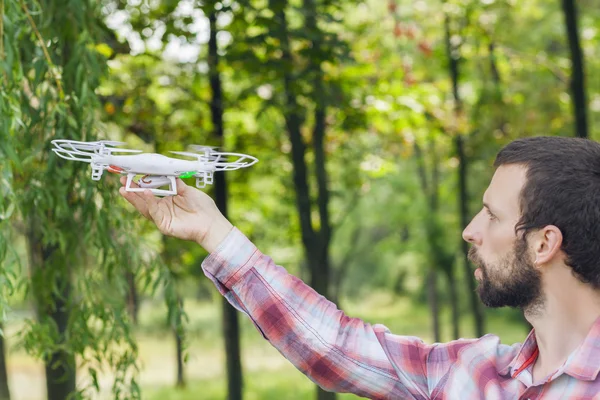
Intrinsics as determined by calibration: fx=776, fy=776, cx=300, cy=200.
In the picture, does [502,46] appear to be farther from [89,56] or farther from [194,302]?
[194,302]

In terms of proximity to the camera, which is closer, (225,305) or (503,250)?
(503,250)

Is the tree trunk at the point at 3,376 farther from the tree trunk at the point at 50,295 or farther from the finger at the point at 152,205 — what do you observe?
the finger at the point at 152,205

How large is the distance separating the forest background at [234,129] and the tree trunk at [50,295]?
15 millimetres

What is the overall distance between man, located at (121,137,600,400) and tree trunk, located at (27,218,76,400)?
65.9 inches

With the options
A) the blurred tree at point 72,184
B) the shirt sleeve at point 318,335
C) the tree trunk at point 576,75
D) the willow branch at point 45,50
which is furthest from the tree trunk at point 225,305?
the shirt sleeve at point 318,335

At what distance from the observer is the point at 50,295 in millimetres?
3689

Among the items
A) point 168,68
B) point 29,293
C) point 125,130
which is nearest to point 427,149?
point 168,68

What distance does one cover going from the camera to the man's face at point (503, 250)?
1.66m

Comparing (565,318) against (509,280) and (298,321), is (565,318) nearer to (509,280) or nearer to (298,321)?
(509,280)

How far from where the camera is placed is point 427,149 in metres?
14.5

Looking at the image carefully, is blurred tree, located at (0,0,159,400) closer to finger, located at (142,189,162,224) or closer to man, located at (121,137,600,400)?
finger, located at (142,189,162,224)

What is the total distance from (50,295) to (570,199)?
2763mm

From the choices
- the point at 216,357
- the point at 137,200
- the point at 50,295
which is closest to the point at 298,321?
the point at 137,200

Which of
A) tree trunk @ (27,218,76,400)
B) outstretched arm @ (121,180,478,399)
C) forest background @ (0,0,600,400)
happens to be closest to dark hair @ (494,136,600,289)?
outstretched arm @ (121,180,478,399)
